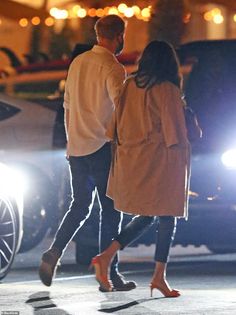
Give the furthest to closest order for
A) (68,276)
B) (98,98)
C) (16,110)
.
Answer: (16,110)
(68,276)
(98,98)

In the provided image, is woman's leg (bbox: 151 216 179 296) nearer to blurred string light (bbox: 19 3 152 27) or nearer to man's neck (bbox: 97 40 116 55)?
man's neck (bbox: 97 40 116 55)

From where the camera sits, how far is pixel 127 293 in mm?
8586

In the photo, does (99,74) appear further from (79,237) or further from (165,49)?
(79,237)

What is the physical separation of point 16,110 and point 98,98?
3549mm

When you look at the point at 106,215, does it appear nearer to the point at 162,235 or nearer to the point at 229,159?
the point at 162,235

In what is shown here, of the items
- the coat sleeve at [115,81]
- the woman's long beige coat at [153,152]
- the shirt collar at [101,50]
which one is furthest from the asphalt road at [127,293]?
the shirt collar at [101,50]

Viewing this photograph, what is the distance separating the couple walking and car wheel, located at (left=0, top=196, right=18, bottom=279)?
736mm

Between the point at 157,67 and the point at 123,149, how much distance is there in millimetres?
533

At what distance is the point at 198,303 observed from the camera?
317 inches

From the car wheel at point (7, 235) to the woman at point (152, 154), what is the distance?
3.48 feet

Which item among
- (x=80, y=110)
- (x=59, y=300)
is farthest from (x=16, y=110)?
(x=59, y=300)

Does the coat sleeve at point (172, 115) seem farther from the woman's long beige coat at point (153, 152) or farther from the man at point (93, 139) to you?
the man at point (93, 139)

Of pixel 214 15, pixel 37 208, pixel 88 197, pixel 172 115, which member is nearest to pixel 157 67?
pixel 172 115

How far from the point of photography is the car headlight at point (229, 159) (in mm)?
9797
